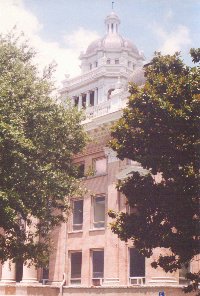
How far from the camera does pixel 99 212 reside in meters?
30.8

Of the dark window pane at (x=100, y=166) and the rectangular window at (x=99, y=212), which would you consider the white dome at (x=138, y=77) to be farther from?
the rectangular window at (x=99, y=212)

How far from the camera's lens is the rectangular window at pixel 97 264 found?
29.6 metres

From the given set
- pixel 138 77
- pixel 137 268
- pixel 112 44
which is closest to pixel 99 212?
pixel 137 268

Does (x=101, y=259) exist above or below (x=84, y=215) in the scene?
below

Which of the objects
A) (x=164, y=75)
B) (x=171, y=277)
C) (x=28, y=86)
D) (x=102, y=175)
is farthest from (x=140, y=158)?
(x=102, y=175)

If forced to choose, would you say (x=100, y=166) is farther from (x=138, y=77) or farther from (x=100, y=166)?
(x=138, y=77)

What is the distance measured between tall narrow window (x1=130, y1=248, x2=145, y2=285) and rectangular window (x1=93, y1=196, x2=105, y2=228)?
3.27m

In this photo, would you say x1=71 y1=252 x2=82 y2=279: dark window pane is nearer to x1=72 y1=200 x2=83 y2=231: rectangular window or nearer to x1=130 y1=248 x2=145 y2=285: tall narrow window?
x1=72 y1=200 x2=83 y2=231: rectangular window

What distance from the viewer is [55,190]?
2108 cm

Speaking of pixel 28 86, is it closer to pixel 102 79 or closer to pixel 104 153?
pixel 104 153

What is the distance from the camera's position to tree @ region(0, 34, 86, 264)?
60.6 feet

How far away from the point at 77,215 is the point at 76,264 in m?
3.36

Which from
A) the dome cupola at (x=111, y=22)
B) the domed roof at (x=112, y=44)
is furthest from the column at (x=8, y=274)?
the dome cupola at (x=111, y=22)

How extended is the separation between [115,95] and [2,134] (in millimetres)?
15745
